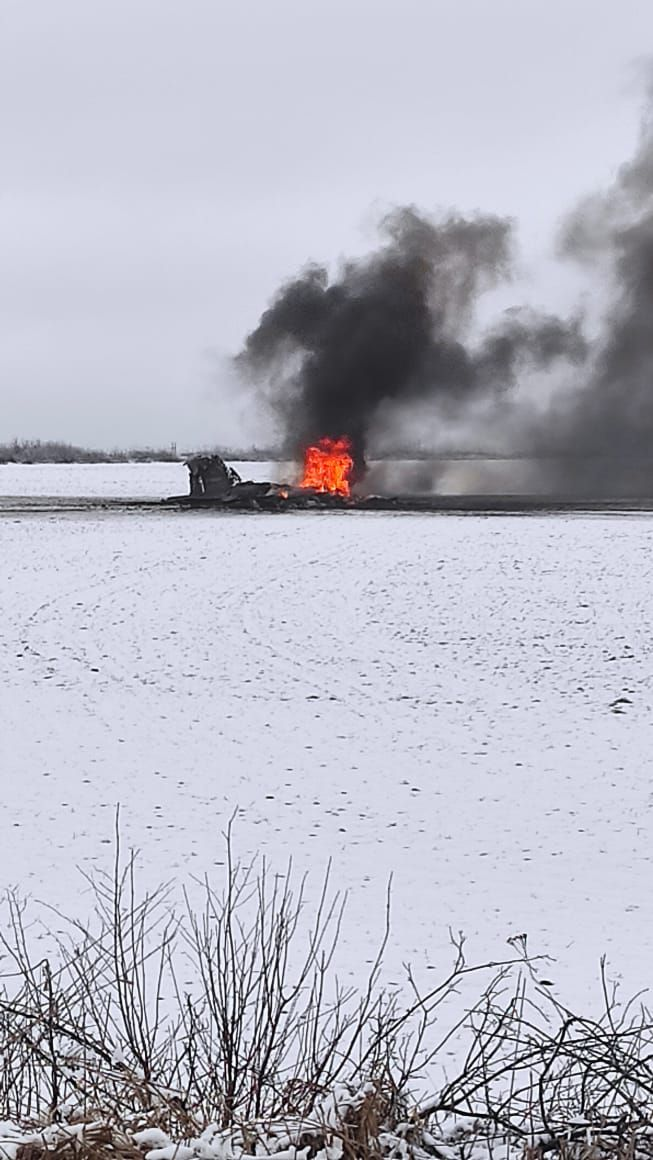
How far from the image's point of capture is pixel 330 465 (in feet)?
165

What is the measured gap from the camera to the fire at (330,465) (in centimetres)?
5025

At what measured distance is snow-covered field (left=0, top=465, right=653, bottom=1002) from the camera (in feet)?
31.6

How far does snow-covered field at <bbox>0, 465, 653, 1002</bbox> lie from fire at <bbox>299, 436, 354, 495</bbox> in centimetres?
2284

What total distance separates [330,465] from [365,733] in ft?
120

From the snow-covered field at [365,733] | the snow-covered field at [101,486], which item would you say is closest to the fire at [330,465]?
the snow-covered field at [101,486]

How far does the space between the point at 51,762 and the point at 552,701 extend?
669 centimetres

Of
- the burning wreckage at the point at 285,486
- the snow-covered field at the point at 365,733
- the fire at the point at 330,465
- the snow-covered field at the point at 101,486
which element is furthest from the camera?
the snow-covered field at the point at 101,486

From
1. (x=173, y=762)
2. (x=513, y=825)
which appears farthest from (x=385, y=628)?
(x=513, y=825)

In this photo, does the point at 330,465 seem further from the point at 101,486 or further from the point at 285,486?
the point at 101,486

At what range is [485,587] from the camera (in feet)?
77.5

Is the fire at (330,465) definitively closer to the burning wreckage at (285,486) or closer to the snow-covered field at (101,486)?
the burning wreckage at (285,486)

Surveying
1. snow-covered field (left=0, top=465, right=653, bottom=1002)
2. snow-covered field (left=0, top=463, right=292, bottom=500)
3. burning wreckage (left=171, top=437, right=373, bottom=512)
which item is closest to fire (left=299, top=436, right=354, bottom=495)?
burning wreckage (left=171, top=437, right=373, bottom=512)

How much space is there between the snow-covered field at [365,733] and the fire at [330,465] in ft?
74.9

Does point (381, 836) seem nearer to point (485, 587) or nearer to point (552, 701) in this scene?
point (552, 701)
